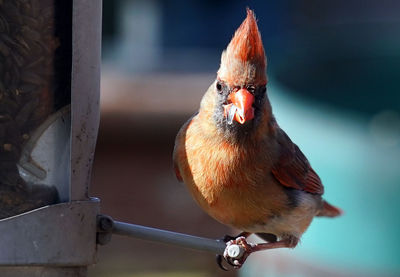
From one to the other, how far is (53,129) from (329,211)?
61.5 inches

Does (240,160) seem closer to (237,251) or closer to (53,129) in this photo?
(237,251)

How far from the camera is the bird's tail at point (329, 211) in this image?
11.7 feet

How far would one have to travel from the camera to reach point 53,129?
2383 millimetres

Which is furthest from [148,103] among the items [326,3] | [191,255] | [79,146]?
[79,146]

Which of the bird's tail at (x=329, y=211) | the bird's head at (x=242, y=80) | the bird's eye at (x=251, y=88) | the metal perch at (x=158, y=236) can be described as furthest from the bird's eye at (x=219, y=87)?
the bird's tail at (x=329, y=211)

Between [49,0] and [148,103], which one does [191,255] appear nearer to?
[148,103]

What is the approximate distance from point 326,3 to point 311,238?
4.15 m

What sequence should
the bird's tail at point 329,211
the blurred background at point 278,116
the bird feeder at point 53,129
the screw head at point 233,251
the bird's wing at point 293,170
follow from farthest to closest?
the blurred background at point 278,116 < the bird's tail at point 329,211 < the bird's wing at point 293,170 < the screw head at point 233,251 < the bird feeder at point 53,129

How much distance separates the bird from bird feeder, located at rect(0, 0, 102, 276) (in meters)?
0.46

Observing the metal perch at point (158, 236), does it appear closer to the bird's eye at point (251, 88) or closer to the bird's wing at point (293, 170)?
the bird's eye at point (251, 88)

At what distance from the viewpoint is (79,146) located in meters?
2.38

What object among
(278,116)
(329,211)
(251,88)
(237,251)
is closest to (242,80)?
(251,88)

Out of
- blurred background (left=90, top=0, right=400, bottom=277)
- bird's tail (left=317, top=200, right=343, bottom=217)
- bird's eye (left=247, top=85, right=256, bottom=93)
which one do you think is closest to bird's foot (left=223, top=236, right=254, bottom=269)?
bird's eye (left=247, top=85, right=256, bottom=93)

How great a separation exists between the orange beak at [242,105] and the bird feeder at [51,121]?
435 mm
